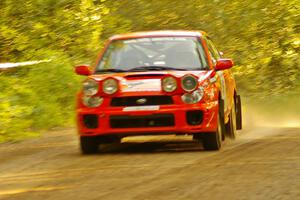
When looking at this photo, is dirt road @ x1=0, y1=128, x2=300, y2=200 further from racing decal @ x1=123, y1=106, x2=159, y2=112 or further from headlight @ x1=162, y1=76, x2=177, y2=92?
Answer: headlight @ x1=162, y1=76, x2=177, y2=92

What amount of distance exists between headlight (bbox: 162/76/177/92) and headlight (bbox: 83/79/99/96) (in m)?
0.78

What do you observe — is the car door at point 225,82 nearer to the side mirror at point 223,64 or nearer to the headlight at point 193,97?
the side mirror at point 223,64

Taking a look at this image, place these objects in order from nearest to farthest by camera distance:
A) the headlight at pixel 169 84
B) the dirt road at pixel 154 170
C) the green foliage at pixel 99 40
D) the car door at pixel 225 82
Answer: the dirt road at pixel 154 170 < the headlight at pixel 169 84 < the car door at pixel 225 82 < the green foliage at pixel 99 40

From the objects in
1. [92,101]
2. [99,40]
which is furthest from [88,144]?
[99,40]

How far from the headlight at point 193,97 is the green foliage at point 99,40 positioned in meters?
3.57

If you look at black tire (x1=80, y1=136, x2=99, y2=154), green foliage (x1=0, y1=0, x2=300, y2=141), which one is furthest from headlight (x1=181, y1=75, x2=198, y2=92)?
green foliage (x1=0, y1=0, x2=300, y2=141)

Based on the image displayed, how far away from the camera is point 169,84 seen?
33.3 ft

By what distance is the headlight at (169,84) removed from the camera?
10133 millimetres

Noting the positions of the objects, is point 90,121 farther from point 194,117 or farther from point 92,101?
point 194,117

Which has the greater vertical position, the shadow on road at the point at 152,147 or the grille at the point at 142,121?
the grille at the point at 142,121

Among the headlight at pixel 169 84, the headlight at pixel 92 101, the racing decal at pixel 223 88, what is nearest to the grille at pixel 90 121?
the headlight at pixel 92 101

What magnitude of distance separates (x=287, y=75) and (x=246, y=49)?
5.29ft

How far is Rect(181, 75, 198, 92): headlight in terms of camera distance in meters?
10.1

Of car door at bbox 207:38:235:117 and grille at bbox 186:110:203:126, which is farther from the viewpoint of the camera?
car door at bbox 207:38:235:117
